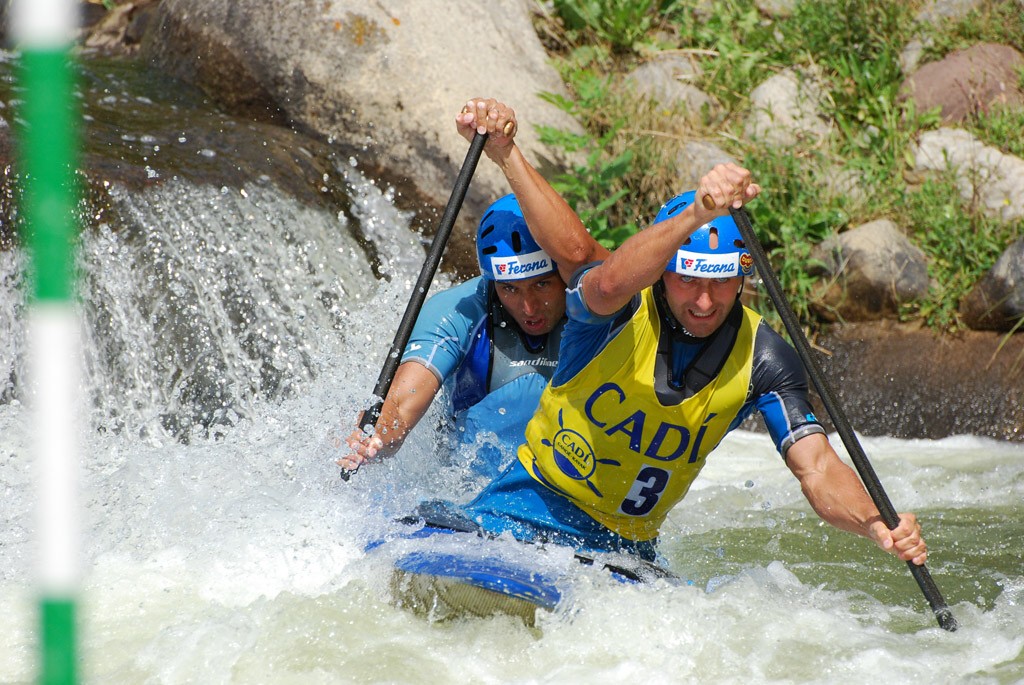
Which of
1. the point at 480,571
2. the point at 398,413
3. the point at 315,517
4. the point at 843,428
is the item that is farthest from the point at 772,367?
the point at 315,517

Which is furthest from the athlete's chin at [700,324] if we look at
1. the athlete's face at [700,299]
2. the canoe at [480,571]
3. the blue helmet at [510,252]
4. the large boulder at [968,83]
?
the large boulder at [968,83]

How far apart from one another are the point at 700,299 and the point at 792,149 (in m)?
4.55

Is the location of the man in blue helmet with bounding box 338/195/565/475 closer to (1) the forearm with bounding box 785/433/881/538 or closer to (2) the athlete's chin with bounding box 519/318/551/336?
(2) the athlete's chin with bounding box 519/318/551/336

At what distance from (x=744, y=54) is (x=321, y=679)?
6.29 metres

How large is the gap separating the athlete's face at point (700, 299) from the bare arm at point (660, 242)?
16 centimetres

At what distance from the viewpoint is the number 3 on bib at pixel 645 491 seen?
3.51 meters

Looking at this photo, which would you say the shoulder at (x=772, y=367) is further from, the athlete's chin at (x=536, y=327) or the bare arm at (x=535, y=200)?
the athlete's chin at (x=536, y=327)

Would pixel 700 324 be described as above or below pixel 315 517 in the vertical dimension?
above

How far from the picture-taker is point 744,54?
836 centimetres

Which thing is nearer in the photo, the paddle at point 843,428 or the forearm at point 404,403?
the paddle at point 843,428

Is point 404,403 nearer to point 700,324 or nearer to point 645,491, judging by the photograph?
point 645,491

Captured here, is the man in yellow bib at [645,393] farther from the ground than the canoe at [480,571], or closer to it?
farther from the ground

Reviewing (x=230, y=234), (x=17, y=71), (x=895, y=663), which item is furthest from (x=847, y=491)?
(x=17, y=71)

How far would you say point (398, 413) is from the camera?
3936mm
